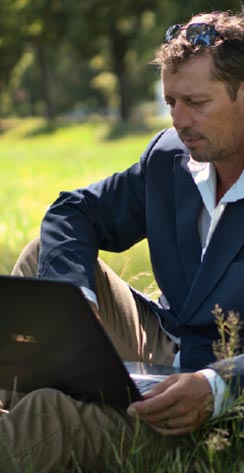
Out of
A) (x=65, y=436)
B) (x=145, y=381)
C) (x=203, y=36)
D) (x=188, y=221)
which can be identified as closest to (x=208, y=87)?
(x=203, y=36)

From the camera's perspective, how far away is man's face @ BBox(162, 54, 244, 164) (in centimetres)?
334

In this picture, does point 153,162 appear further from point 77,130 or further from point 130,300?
point 77,130

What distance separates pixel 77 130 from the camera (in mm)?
43375

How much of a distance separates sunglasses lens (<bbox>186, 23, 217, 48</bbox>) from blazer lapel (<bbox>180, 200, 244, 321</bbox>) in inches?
20.6

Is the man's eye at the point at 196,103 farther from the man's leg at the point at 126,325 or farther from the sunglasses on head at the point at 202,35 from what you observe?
the man's leg at the point at 126,325

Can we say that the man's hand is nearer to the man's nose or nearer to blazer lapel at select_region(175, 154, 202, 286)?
blazer lapel at select_region(175, 154, 202, 286)

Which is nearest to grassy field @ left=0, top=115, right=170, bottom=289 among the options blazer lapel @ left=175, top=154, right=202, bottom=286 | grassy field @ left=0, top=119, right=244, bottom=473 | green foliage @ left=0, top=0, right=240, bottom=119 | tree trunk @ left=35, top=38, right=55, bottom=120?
grassy field @ left=0, top=119, right=244, bottom=473

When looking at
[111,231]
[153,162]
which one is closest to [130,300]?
[111,231]

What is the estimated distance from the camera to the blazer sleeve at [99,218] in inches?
149

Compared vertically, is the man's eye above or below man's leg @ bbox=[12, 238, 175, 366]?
above

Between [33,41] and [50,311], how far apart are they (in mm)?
51160

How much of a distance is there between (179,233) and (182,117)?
0.45 metres

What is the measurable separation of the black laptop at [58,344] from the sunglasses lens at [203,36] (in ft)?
3.26

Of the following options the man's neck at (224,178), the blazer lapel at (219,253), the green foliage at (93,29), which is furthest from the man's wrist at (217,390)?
the green foliage at (93,29)
